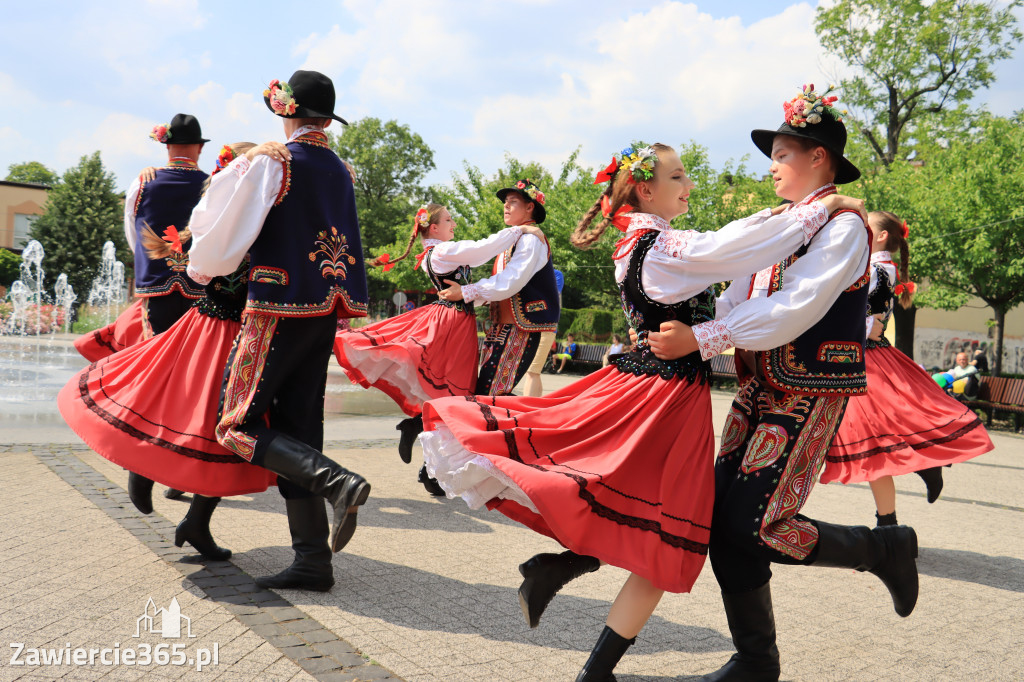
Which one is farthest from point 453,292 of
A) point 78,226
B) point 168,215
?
point 78,226

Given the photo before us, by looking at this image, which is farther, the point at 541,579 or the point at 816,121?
the point at 816,121

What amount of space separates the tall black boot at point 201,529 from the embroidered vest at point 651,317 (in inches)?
83.2

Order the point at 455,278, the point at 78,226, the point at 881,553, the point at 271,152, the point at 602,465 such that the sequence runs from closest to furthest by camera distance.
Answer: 1. the point at 602,465
2. the point at 881,553
3. the point at 271,152
4. the point at 455,278
5. the point at 78,226

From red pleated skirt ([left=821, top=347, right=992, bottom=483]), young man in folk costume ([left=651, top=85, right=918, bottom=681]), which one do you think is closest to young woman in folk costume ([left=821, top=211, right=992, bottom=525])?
red pleated skirt ([left=821, top=347, right=992, bottom=483])

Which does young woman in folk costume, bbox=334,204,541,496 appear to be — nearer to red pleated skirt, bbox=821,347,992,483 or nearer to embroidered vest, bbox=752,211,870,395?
red pleated skirt, bbox=821,347,992,483

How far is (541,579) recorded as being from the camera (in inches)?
105

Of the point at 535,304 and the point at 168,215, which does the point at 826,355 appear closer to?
the point at 535,304

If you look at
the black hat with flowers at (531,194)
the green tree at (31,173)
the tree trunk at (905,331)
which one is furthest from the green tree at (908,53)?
the green tree at (31,173)

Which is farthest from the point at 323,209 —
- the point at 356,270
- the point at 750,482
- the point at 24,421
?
the point at 24,421

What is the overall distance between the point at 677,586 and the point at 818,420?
73 centimetres

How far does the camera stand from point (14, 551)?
3.75 metres

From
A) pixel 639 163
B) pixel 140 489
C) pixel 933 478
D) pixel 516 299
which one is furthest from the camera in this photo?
pixel 516 299

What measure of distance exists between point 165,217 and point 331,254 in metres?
2.19

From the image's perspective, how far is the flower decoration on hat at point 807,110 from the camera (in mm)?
2795
